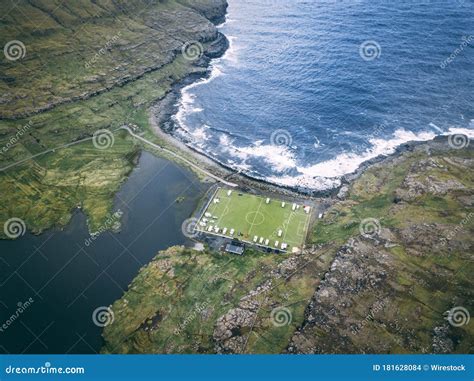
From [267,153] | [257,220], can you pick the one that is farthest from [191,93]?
[257,220]

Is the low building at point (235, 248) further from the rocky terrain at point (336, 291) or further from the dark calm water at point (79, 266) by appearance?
the dark calm water at point (79, 266)

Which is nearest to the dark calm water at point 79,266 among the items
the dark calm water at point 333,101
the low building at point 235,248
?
the low building at point 235,248

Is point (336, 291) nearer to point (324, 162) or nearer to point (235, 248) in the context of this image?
point (235, 248)

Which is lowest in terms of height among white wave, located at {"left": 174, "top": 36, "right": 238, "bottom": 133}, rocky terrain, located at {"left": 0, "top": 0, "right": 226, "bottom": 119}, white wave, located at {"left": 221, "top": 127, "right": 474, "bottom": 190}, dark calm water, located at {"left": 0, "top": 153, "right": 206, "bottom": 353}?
dark calm water, located at {"left": 0, "top": 153, "right": 206, "bottom": 353}

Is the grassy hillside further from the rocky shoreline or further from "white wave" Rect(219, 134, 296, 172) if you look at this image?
"white wave" Rect(219, 134, 296, 172)

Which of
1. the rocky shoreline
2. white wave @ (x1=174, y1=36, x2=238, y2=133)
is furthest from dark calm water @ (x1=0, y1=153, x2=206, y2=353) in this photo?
white wave @ (x1=174, y1=36, x2=238, y2=133)
